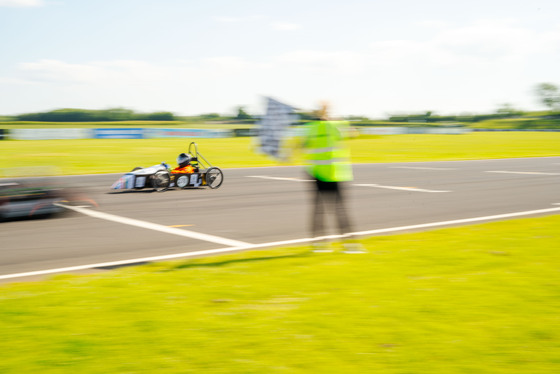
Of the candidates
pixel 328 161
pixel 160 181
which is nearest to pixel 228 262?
pixel 328 161

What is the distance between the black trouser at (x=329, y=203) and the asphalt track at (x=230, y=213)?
0.90 metres

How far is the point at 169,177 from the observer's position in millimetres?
14508

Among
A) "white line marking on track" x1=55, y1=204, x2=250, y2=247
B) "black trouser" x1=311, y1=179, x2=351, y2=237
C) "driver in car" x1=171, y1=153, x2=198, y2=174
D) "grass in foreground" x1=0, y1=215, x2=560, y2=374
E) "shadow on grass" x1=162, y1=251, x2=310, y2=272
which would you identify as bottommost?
"grass in foreground" x1=0, y1=215, x2=560, y2=374

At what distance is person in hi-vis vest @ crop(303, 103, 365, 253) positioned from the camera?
711cm

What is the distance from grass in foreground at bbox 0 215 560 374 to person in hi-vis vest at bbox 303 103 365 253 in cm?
57

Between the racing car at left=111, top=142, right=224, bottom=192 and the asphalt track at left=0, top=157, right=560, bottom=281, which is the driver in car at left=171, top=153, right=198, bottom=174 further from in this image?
the asphalt track at left=0, top=157, right=560, bottom=281

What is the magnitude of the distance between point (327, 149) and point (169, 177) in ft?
26.7

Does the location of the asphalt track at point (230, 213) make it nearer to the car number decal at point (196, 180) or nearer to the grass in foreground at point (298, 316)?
the car number decal at point (196, 180)

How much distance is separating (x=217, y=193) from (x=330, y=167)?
742cm

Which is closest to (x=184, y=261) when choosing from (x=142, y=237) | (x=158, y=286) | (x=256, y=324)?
(x=158, y=286)

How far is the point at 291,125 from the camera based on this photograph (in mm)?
7305

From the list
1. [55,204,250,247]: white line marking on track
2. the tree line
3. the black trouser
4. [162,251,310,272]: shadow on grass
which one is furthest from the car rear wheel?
the tree line

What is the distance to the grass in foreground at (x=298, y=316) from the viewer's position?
3.73 m

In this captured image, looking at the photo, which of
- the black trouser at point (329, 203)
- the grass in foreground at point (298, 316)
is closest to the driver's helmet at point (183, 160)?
the black trouser at point (329, 203)
